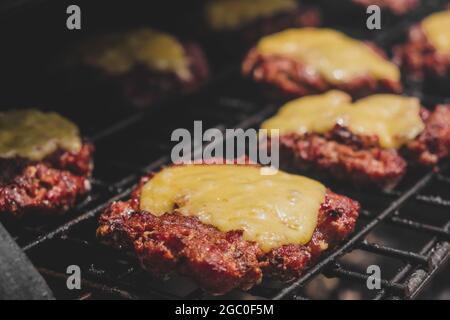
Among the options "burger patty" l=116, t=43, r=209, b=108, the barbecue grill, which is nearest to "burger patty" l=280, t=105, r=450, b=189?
the barbecue grill

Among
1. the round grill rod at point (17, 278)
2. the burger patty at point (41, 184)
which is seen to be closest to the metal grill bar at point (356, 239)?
the round grill rod at point (17, 278)

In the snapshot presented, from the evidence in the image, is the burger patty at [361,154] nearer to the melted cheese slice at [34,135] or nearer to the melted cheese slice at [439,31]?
the melted cheese slice at [34,135]

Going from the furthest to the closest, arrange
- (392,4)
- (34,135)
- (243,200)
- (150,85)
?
(392,4)
(150,85)
(34,135)
(243,200)

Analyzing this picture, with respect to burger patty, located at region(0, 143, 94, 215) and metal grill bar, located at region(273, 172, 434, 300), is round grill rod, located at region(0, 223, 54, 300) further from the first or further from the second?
metal grill bar, located at region(273, 172, 434, 300)

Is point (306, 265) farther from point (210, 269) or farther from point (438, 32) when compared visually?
point (438, 32)

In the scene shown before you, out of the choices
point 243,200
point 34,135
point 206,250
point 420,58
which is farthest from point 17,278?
point 420,58

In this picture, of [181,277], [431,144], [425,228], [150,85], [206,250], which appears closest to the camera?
[206,250]

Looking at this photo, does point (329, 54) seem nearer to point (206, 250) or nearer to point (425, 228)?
point (425, 228)

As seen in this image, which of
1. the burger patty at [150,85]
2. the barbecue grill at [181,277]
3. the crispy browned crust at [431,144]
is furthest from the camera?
the burger patty at [150,85]
